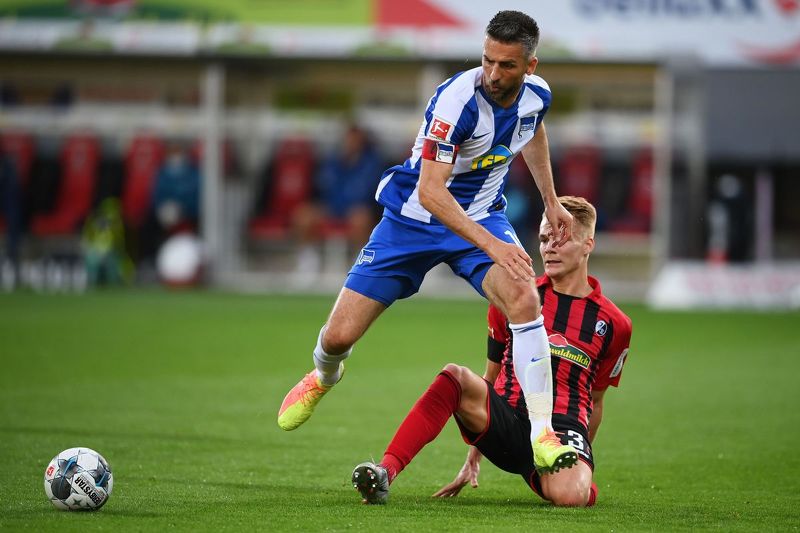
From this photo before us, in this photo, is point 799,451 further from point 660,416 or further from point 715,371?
point 715,371

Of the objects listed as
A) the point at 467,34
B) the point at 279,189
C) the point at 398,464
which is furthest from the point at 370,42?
the point at 398,464

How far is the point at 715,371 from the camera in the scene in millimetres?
11602

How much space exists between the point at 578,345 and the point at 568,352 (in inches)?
2.1

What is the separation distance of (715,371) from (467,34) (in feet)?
33.3

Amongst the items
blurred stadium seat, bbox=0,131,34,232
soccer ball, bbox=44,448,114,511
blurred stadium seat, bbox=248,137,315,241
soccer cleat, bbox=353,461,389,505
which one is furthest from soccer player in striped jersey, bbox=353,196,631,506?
blurred stadium seat, bbox=0,131,34,232

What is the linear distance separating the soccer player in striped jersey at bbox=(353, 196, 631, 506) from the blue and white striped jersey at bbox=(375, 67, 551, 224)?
347 millimetres

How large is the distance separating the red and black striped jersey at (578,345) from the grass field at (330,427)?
1.56 ft

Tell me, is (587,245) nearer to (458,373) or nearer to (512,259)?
(512,259)

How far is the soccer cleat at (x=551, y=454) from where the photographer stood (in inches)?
200

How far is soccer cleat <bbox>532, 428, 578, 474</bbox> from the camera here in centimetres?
507

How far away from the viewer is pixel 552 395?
18.0 feet

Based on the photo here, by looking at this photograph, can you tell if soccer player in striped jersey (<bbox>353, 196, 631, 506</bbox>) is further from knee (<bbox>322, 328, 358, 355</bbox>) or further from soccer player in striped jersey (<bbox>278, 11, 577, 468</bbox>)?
knee (<bbox>322, 328, 358, 355</bbox>)

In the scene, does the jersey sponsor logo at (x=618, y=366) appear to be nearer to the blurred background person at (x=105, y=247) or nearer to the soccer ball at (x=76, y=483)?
the soccer ball at (x=76, y=483)

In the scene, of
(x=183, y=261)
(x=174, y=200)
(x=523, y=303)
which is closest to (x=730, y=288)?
(x=183, y=261)
